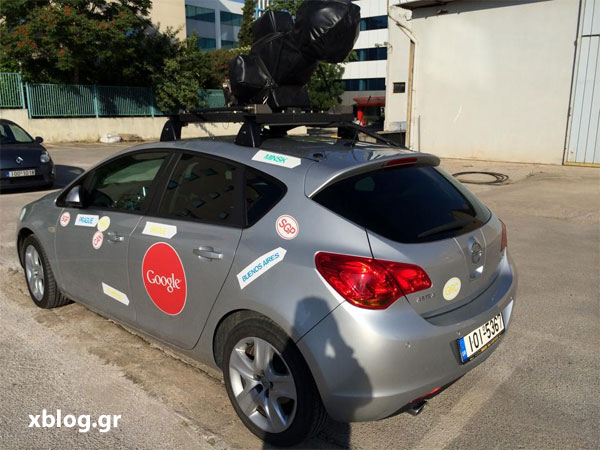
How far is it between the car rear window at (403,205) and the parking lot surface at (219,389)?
3.59ft

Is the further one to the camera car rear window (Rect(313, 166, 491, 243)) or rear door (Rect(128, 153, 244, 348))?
rear door (Rect(128, 153, 244, 348))

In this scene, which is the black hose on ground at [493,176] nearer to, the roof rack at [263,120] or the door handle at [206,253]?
the roof rack at [263,120]

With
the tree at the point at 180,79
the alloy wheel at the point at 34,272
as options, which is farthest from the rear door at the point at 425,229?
the tree at the point at 180,79

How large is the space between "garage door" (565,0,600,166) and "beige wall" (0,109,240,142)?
12367mm

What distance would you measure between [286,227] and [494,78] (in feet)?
46.3

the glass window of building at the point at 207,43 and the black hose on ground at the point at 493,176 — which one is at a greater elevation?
the glass window of building at the point at 207,43

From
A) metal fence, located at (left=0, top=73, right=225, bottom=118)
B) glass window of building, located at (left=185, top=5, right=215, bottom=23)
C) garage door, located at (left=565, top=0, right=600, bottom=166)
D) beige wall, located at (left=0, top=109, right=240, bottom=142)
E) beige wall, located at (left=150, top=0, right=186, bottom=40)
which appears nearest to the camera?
garage door, located at (left=565, top=0, right=600, bottom=166)

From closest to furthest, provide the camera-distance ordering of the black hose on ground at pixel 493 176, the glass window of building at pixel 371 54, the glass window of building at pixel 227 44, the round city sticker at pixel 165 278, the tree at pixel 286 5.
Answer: the round city sticker at pixel 165 278 → the black hose on ground at pixel 493 176 → the tree at pixel 286 5 → the glass window of building at pixel 227 44 → the glass window of building at pixel 371 54

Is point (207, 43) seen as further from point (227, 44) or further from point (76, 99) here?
point (76, 99)

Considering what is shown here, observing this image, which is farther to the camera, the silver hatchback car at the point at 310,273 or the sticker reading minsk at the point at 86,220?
the sticker reading minsk at the point at 86,220

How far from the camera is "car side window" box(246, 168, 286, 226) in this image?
270 centimetres

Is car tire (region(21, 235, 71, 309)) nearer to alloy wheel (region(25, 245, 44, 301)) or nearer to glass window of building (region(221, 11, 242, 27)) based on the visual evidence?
alloy wheel (region(25, 245, 44, 301))

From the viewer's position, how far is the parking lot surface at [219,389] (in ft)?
8.98

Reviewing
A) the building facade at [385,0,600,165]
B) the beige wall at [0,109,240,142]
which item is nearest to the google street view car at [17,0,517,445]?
the building facade at [385,0,600,165]
